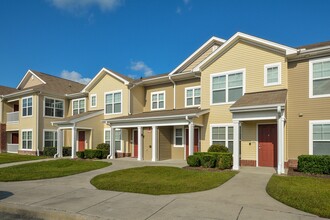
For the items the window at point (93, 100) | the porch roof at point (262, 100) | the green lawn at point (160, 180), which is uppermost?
the window at point (93, 100)

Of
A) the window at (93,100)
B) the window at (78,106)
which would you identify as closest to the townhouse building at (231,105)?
the window at (93,100)

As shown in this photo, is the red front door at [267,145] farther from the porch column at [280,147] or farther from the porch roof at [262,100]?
the porch column at [280,147]

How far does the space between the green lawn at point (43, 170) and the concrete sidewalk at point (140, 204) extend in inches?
93.2

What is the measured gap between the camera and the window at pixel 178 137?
19.2 metres

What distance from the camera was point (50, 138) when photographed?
84.4ft

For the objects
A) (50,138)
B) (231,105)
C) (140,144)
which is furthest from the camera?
(50,138)

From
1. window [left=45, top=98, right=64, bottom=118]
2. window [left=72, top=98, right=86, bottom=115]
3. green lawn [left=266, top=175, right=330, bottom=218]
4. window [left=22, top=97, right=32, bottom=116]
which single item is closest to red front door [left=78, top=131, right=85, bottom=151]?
window [left=72, top=98, right=86, bottom=115]

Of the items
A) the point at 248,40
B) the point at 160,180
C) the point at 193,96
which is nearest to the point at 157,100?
the point at 193,96

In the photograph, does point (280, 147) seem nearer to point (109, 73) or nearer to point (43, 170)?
point (43, 170)

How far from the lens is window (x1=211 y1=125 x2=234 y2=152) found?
1578cm

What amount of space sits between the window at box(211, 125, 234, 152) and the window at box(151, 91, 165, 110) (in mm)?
5670

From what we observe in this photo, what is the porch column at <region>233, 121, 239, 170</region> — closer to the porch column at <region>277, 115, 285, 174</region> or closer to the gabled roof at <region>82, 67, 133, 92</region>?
the porch column at <region>277, 115, 285, 174</region>

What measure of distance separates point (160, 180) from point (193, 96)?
9.09 meters

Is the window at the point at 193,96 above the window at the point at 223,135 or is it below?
above
